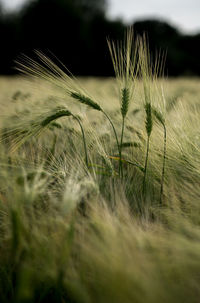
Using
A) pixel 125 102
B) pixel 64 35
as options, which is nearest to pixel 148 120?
pixel 125 102

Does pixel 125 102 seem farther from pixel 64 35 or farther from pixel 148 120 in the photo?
pixel 64 35

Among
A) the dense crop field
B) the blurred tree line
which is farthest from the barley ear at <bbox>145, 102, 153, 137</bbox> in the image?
the blurred tree line

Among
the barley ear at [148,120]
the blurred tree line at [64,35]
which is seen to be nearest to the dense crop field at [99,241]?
the barley ear at [148,120]

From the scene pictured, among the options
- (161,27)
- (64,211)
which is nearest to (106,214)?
(64,211)

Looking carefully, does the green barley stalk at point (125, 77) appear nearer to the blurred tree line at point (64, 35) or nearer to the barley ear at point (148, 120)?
the barley ear at point (148, 120)

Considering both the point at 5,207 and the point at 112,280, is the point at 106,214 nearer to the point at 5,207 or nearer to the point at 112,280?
the point at 112,280

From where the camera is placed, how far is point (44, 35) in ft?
59.3

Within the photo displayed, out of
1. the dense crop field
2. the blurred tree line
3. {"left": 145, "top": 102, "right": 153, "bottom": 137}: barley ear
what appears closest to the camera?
the dense crop field

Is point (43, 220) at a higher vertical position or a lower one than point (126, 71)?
lower

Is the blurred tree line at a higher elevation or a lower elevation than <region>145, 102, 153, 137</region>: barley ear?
higher

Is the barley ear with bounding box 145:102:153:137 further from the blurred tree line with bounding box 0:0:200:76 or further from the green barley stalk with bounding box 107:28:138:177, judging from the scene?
the blurred tree line with bounding box 0:0:200:76

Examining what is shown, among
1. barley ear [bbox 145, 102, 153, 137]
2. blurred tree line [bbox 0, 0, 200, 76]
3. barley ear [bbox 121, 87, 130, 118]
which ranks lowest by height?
barley ear [bbox 145, 102, 153, 137]

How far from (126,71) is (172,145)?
0.99ft

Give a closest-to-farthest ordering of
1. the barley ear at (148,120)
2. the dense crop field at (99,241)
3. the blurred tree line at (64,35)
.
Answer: the dense crop field at (99,241) < the barley ear at (148,120) < the blurred tree line at (64,35)
